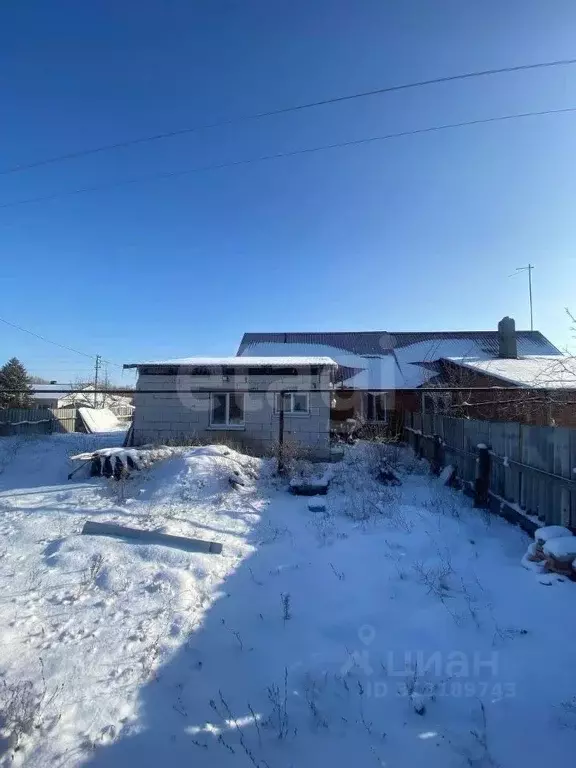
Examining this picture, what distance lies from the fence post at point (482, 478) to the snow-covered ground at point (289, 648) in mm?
1027

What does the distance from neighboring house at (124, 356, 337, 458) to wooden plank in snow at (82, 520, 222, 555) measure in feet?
23.3

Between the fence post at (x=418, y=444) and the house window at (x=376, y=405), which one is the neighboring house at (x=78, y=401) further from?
the fence post at (x=418, y=444)

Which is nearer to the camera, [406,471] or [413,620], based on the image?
[413,620]

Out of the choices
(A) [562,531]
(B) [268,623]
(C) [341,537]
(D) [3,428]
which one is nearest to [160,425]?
(D) [3,428]

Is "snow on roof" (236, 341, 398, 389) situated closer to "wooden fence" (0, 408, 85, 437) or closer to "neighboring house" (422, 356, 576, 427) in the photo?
"neighboring house" (422, 356, 576, 427)

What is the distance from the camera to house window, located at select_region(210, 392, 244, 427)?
13.0 m

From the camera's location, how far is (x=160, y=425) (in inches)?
514

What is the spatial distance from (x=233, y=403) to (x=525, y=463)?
903cm

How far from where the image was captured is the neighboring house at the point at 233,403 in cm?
1275

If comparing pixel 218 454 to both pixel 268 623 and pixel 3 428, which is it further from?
pixel 3 428

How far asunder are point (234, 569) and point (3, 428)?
14.5 meters

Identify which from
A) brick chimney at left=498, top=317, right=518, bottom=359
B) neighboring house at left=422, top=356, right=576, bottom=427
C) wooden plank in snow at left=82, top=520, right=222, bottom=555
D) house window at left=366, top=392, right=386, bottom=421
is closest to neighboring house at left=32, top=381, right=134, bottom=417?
house window at left=366, top=392, right=386, bottom=421

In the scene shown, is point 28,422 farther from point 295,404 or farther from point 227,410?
point 295,404

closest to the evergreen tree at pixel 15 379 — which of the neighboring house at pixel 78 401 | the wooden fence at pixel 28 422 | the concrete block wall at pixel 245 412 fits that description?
the neighboring house at pixel 78 401
